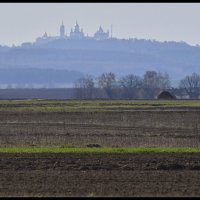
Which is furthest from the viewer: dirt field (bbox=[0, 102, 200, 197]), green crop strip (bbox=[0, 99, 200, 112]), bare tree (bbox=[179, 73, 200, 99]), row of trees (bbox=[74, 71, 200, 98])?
row of trees (bbox=[74, 71, 200, 98])

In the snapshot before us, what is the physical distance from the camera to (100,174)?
23266mm

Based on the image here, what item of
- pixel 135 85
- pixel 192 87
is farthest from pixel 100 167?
pixel 135 85

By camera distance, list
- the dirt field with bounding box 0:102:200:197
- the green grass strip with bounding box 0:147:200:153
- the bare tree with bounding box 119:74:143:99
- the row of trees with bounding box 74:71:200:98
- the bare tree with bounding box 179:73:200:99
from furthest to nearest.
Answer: the row of trees with bounding box 74:71:200:98, the bare tree with bounding box 119:74:143:99, the bare tree with bounding box 179:73:200:99, the green grass strip with bounding box 0:147:200:153, the dirt field with bounding box 0:102:200:197

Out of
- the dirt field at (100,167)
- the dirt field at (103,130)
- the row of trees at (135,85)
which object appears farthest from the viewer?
the row of trees at (135,85)

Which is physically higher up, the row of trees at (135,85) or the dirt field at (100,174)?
the row of trees at (135,85)

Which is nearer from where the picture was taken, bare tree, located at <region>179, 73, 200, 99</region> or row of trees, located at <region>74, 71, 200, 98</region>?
bare tree, located at <region>179, 73, 200, 99</region>

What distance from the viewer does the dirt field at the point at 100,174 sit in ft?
65.3

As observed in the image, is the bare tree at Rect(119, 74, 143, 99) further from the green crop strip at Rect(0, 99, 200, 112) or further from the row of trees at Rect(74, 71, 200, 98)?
the green crop strip at Rect(0, 99, 200, 112)

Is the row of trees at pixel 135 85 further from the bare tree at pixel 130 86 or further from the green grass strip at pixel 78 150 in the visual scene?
the green grass strip at pixel 78 150

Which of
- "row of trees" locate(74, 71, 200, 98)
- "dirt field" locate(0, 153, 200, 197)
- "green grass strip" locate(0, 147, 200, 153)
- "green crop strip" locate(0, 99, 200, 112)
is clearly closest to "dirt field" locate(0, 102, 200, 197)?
"dirt field" locate(0, 153, 200, 197)

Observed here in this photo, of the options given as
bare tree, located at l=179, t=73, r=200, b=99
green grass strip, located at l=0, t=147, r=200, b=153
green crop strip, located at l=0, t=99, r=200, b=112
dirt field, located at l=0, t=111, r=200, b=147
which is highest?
bare tree, located at l=179, t=73, r=200, b=99

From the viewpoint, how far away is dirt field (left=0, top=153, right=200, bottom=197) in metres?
19.9

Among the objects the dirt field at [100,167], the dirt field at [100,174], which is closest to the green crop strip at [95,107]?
the dirt field at [100,167]

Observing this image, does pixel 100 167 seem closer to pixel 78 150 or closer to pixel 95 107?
pixel 78 150
